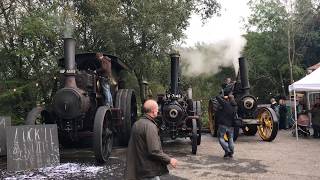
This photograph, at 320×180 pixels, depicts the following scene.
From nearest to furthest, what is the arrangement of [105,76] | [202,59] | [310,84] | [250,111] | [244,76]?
[105,76], [310,84], [250,111], [244,76], [202,59]

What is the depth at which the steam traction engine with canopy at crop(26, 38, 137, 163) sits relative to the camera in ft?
33.2

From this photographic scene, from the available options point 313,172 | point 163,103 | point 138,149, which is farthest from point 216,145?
point 138,149

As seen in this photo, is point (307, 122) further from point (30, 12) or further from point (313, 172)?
point (30, 12)

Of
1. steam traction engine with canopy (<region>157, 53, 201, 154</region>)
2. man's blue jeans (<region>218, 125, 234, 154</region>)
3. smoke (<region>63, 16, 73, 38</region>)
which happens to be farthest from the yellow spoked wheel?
smoke (<region>63, 16, 73, 38</region>)

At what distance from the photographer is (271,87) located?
33406mm

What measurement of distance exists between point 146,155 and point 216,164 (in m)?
4.99

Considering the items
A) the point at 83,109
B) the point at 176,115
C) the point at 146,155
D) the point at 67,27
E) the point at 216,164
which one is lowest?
the point at 216,164

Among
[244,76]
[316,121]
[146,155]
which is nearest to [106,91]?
[244,76]

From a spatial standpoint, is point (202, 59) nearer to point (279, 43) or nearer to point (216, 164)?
point (279, 43)

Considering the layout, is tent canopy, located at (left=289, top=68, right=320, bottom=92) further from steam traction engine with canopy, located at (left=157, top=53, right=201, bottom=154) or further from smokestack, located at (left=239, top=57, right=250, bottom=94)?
steam traction engine with canopy, located at (left=157, top=53, right=201, bottom=154)

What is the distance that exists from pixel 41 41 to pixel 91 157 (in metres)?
5.65

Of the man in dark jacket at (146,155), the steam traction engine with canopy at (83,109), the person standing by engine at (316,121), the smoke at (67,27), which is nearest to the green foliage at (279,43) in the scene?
the person standing by engine at (316,121)

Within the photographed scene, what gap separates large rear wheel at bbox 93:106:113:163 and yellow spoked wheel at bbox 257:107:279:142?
5240 millimetres

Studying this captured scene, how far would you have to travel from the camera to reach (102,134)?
10.1m
